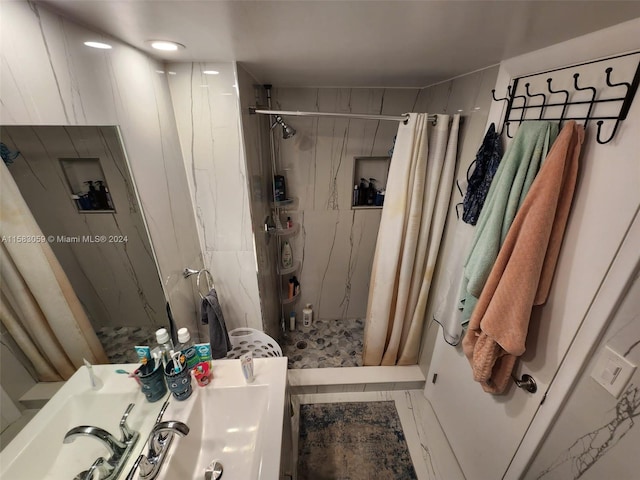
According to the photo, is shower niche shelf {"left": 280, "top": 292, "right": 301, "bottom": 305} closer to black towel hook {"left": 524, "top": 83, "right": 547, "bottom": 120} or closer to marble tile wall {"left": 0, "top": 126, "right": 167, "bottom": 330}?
marble tile wall {"left": 0, "top": 126, "right": 167, "bottom": 330}

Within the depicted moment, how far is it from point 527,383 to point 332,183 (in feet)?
5.65

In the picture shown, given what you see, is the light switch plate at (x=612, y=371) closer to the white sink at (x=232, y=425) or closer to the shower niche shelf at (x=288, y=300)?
the white sink at (x=232, y=425)

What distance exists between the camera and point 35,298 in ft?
2.00

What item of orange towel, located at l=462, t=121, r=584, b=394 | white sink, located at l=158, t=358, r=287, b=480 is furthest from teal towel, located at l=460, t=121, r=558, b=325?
white sink, located at l=158, t=358, r=287, b=480

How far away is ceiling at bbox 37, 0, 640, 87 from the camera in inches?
25.0

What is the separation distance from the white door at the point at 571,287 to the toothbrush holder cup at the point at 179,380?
137cm

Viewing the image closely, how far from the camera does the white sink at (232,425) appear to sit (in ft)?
2.85

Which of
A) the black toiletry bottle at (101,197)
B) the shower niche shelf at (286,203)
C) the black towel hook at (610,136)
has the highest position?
the black towel hook at (610,136)

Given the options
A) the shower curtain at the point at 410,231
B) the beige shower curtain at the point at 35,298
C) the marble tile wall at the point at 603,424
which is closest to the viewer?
the beige shower curtain at the point at 35,298

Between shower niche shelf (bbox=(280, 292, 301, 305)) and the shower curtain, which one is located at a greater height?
the shower curtain

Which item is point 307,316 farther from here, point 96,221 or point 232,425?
point 96,221

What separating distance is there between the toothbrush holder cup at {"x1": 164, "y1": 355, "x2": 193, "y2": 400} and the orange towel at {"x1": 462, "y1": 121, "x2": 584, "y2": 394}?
1192 mm

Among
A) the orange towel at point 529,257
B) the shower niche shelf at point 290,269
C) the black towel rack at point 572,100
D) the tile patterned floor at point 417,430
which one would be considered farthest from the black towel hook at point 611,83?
the shower niche shelf at point 290,269

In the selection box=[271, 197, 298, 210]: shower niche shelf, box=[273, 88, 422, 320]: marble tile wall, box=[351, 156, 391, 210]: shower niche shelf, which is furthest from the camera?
box=[351, 156, 391, 210]: shower niche shelf
